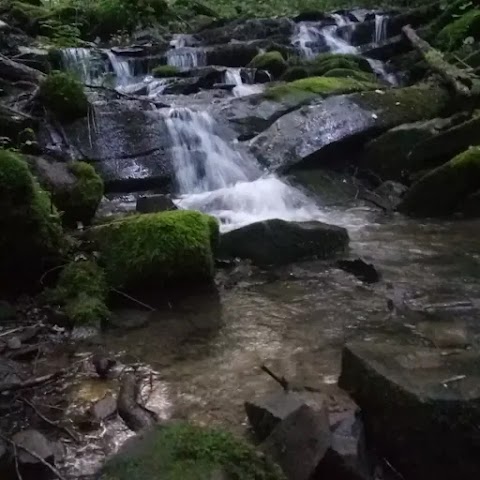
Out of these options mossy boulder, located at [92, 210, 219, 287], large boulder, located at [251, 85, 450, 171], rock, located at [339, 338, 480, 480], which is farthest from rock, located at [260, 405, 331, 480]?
large boulder, located at [251, 85, 450, 171]

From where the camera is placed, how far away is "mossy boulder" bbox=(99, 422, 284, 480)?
2707 millimetres

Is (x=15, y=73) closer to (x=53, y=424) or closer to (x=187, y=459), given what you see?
(x=53, y=424)

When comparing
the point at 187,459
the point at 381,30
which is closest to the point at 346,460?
the point at 187,459

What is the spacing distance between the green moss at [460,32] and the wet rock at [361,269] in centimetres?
968

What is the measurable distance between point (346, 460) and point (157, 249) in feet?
9.46

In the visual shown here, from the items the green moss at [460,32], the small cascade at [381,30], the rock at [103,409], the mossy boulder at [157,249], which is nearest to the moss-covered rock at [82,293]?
the mossy boulder at [157,249]

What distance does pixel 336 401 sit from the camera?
11.8ft

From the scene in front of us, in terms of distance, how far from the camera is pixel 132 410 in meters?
3.88

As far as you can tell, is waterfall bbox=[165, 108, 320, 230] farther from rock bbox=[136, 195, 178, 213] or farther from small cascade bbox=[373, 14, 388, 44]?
small cascade bbox=[373, 14, 388, 44]

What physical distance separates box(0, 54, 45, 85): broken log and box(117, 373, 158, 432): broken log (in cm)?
677

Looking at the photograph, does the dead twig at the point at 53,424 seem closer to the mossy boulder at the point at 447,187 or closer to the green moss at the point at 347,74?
the mossy boulder at the point at 447,187

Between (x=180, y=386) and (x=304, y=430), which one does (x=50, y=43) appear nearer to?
(x=180, y=386)

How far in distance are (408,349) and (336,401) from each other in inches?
22.3

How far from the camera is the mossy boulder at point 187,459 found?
8.88 feet
